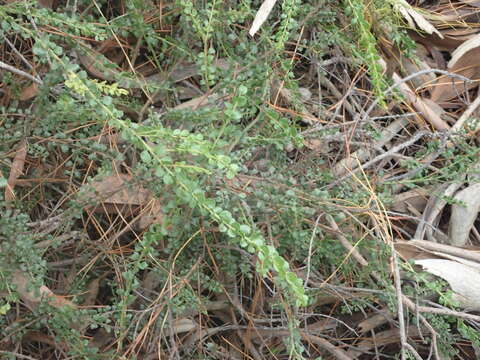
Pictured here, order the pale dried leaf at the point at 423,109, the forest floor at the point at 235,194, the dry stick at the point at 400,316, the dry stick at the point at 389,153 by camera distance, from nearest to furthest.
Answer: the dry stick at the point at 400,316 < the forest floor at the point at 235,194 < the dry stick at the point at 389,153 < the pale dried leaf at the point at 423,109

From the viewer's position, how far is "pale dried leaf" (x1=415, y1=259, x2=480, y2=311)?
169 centimetres

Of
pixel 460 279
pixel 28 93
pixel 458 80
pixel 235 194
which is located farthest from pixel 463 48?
pixel 28 93

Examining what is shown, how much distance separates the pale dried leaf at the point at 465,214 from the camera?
6.11ft

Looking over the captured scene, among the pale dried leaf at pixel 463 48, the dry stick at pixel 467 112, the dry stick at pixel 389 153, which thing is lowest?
the dry stick at pixel 389 153

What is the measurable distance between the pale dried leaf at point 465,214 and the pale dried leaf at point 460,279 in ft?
0.56

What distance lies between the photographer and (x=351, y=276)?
1698mm

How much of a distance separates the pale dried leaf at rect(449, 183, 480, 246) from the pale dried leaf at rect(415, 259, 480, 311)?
0.56ft

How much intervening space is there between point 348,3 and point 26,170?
97cm

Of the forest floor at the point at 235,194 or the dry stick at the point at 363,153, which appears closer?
the forest floor at the point at 235,194

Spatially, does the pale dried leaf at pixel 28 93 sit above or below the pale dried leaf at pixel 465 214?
above

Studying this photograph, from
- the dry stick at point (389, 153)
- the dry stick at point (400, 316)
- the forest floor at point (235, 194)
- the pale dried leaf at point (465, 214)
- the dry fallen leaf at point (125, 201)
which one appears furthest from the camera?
the pale dried leaf at point (465, 214)

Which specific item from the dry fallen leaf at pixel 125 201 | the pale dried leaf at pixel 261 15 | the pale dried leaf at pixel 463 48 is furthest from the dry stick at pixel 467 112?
→ the dry fallen leaf at pixel 125 201

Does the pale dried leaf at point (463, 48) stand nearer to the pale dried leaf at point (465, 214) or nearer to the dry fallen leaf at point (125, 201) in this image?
the pale dried leaf at point (465, 214)

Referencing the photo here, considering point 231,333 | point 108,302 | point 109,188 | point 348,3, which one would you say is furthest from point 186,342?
point 348,3
